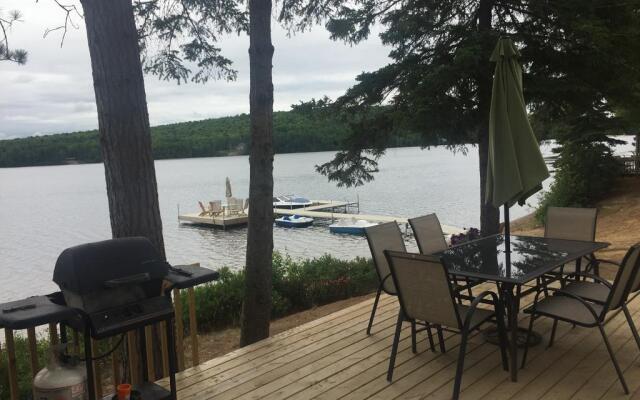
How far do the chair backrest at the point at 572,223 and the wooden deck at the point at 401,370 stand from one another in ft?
2.31

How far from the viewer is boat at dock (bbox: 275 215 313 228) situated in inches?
1021

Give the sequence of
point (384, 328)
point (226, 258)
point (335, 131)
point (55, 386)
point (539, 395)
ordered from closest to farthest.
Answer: point (55, 386)
point (539, 395)
point (384, 328)
point (335, 131)
point (226, 258)

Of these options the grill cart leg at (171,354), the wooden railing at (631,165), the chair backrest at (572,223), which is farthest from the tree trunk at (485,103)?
the wooden railing at (631,165)

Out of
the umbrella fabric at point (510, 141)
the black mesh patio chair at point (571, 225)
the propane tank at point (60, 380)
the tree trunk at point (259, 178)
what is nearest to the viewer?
the propane tank at point (60, 380)

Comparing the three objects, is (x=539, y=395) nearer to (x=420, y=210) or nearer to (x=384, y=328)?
(x=384, y=328)

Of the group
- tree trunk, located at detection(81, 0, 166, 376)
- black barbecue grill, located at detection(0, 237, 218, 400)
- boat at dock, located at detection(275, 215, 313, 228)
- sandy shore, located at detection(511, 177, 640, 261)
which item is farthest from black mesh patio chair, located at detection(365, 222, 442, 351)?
boat at dock, located at detection(275, 215, 313, 228)

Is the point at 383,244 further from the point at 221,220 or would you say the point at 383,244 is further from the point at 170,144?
the point at 170,144

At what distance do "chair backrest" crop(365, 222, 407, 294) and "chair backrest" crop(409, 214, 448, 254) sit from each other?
0.24 m

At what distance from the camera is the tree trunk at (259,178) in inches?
178

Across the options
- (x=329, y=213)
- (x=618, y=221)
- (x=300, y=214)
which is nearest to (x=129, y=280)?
(x=618, y=221)

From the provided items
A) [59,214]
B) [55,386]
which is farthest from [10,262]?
[55,386]

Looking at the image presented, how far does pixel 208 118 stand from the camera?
45062 mm

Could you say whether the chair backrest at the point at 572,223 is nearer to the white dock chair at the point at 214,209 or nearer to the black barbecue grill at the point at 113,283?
the black barbecue grill at the point at 113,283

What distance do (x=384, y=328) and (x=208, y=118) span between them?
Result: 43592 millimetres
